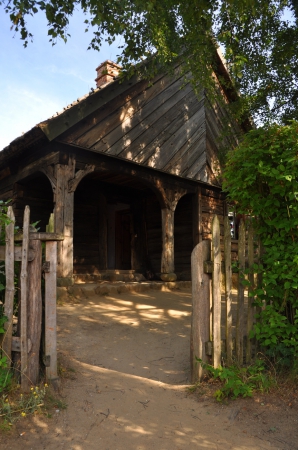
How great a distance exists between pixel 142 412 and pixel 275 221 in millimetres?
2136

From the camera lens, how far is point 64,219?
7.99 meters

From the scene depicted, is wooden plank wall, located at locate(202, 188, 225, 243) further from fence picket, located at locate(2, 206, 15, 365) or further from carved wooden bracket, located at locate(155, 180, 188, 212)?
fence picket, located at locate(2, 206, 15, 365)

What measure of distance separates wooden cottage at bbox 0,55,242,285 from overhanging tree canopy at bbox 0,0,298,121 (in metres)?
0.80

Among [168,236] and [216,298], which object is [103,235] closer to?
[168,236]

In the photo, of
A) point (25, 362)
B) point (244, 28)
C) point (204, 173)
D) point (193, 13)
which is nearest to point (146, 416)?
point (25, 362)

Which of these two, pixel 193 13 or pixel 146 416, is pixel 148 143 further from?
pixel 146 416

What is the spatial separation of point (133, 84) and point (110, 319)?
582cm

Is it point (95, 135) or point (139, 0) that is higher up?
point (139, 0)

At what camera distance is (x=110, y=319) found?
6.65 meters

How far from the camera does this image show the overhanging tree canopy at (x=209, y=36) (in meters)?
5.61

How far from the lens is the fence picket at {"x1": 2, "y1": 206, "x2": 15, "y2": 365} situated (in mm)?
3395

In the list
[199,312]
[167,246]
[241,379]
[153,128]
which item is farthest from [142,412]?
[153,128]

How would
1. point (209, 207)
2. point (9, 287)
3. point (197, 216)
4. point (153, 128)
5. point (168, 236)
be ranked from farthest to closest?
1. point (209, 207)
2. point (197, 216)
3. point (168, 236)
4. point (153, 128)
5. point (9, 287)

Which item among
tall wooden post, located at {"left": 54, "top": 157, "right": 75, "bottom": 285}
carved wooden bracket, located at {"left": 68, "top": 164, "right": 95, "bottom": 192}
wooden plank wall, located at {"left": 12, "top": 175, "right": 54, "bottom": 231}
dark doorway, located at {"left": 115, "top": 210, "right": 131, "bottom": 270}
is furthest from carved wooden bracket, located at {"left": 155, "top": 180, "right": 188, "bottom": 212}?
dark doorway, located at {"left": 115, "top": 210, "right": 131, "bottom": 270}
